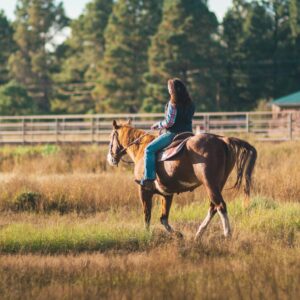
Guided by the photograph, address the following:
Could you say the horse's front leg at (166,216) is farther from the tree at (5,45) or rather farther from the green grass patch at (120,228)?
the tree at (5,45)

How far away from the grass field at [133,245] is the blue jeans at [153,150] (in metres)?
0.83

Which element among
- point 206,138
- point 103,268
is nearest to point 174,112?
point 206,138

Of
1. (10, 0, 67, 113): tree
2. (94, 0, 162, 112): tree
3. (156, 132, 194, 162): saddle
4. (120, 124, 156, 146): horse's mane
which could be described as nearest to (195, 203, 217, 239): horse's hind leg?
(156, 132, 194, 162): saddle

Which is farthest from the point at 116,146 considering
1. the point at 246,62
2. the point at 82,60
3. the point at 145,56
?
the point at 82,60

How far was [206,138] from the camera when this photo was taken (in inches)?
424

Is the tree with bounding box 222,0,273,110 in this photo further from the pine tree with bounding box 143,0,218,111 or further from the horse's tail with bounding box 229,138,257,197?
the horse's tail with bounding box 229,138,257,197

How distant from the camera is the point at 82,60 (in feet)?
A: 249

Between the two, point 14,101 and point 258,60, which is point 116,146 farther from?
point 258,60

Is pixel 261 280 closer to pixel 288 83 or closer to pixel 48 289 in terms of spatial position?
pixel 48 289

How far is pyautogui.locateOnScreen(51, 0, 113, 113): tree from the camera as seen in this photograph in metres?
70.8

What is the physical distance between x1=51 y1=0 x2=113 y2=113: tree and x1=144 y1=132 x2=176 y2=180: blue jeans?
5679 centimetres

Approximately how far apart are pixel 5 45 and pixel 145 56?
20.9 metres

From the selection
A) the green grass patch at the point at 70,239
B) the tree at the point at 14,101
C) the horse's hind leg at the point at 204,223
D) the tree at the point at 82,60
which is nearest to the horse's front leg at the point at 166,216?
the horse's hind leg at the point at 204,223

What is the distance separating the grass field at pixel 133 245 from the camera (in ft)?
24.2
